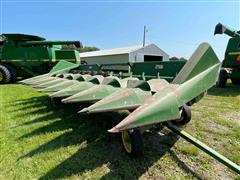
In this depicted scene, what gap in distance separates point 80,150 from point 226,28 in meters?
7.31

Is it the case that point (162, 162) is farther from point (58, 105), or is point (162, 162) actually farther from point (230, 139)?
point (58, 105)

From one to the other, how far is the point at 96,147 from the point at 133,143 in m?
0.64

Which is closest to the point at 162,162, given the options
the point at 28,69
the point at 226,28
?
the point at 226,28

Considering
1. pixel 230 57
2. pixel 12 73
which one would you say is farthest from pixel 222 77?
pixel 12 73

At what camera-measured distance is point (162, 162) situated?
7.26 feet

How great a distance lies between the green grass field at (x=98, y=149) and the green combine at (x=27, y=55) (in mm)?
5361

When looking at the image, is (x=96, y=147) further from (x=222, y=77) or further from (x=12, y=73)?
(x=12, y=73)

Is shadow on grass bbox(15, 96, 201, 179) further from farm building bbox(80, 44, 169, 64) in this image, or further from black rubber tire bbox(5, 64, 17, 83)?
farm building bbox(80, 44, 169, 64)

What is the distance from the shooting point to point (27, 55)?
9055mm

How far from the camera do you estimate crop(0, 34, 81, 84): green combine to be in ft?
29.0

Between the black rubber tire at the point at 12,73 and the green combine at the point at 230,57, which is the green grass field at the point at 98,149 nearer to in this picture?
the green combine at the point at 230,57

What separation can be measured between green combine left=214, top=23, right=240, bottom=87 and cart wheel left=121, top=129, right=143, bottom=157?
6.19m

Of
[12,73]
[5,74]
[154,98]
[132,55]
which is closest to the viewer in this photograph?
[154,98]

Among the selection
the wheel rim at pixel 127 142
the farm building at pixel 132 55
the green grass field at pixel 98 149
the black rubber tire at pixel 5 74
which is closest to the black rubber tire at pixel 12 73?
the black rubber tire at pixel 5 74
